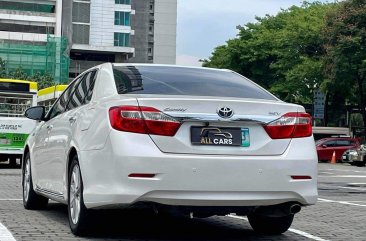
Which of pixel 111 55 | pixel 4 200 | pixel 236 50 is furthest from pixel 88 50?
pixel 4 200

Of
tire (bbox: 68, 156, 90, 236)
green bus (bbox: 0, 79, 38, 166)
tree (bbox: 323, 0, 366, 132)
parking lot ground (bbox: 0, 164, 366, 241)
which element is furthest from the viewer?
tree (bbox: 323, 0, 366, 132)

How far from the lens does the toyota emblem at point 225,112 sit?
6.32 metres

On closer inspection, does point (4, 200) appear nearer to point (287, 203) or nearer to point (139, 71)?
point (139, 71)

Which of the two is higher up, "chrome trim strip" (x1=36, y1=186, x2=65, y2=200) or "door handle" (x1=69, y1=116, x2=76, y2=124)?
"door handle" (x1=69, y1=116, x2=76, y2=124)

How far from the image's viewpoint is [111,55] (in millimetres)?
97312

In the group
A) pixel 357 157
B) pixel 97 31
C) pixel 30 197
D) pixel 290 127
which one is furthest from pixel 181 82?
pixel 97 31

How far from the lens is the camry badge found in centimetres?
632

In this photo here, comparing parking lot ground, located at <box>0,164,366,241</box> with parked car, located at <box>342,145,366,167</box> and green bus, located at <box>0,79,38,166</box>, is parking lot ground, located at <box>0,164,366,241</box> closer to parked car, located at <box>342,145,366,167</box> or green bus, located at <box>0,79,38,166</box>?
green bus, located at <box>0,79,38,166</box>

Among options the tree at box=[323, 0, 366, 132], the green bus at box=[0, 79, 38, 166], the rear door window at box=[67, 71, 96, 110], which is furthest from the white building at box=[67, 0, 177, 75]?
the rear door window at box=[67, 71, 96, 110]

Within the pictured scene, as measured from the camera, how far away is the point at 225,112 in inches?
250

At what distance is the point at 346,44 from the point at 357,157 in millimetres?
9177

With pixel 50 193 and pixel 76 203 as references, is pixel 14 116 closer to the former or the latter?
pixel 50 193

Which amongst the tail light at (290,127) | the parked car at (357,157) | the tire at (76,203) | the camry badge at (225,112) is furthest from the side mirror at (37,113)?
the parked car at (357,157)

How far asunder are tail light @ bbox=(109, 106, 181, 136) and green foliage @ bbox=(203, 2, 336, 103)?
3941 centimetres
